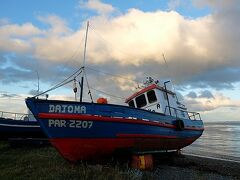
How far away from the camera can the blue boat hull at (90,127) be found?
11.4 metres

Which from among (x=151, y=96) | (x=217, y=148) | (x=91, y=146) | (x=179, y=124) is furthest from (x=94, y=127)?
(x=217, y=148)

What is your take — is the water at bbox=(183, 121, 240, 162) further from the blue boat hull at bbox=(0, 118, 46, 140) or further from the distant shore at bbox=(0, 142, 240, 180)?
the blue boat hull at bbox=(0, 118, 46, 140)

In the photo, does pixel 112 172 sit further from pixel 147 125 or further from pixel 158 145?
pixel 158 145

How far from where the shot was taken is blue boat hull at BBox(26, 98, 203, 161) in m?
11.4

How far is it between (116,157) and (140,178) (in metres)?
2.81

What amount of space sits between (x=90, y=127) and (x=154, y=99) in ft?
20.3

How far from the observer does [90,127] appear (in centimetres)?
1158

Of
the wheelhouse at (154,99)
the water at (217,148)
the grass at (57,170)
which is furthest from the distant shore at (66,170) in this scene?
the water at (217,148)

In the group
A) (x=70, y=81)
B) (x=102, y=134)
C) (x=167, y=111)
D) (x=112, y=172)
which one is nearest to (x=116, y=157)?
(x=102, y=134)

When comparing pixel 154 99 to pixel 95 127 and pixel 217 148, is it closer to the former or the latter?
pixel 95 127

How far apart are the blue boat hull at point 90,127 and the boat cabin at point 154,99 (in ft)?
11.4

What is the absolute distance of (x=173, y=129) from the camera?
15.7 m

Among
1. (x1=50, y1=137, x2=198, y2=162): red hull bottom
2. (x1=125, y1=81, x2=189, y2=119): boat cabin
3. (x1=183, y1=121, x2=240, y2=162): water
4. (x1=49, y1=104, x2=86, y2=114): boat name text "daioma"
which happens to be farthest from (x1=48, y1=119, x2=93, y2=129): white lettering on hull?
(x1=183, y1=121, x2=240, y2=162): water

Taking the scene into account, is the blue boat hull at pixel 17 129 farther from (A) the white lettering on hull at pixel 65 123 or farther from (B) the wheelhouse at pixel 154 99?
(A) the white lettering on hull at pixel 65 123
